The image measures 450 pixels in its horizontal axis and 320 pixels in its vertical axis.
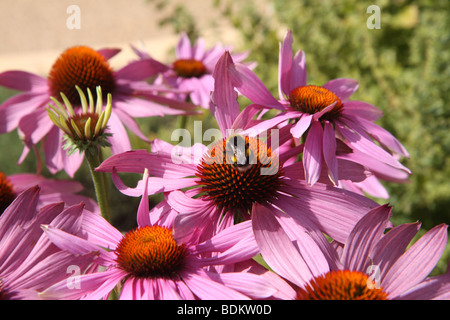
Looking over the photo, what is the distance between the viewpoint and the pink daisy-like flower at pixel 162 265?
51 cm

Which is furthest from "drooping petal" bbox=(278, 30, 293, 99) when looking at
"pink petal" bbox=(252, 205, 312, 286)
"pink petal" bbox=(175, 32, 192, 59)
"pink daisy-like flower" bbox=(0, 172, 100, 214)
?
"pink petal" bbox=(175, 32, 192, 59)

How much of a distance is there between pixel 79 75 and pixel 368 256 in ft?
2.21

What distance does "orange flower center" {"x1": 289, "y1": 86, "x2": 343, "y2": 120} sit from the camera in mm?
703

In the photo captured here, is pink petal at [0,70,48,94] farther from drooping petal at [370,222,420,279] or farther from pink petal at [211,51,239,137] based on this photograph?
drooping petal at [370,222,420,279]

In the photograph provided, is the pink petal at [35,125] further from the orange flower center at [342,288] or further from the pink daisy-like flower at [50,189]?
the orange flower center at [342,288]

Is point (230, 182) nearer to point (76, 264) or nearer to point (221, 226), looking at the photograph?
point (221, 226)

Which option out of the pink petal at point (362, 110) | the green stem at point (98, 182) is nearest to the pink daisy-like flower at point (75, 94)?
the green stem at point (98, 182)

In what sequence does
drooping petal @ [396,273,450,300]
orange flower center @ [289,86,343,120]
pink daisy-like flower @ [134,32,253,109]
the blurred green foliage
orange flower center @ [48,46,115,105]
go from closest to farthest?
drooping petal @ [396,273,450,300]
orange flower center @ [289,86,343,120]
orange flower center @ [48,46,115,105]
pink daisy-like flower @ [134,32,253,109]
the blurred green foliage

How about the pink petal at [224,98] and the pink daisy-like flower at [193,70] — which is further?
the pink daisy-like flower at [193,70]

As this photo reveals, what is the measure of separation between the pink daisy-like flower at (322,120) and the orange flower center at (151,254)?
185 mm

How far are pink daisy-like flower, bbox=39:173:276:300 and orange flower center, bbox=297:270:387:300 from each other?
2.1 inches

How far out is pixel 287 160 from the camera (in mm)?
713

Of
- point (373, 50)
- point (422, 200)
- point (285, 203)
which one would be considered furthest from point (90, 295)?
point (373, 50)

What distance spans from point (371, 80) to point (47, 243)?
72.4 inches
